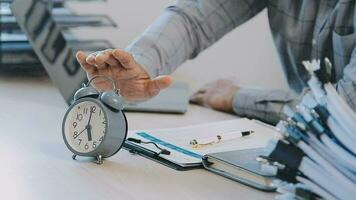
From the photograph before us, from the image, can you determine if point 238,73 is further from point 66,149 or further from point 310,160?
point 310,160

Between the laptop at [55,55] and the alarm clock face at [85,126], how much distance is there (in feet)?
1.34

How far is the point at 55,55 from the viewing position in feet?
4.62

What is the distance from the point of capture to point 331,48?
124cm

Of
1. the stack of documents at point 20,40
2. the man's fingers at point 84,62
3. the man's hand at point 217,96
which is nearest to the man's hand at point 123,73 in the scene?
the man's fingers at point 84,62

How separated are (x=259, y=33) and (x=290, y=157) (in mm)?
1437

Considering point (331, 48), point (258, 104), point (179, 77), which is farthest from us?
point (179, 77)

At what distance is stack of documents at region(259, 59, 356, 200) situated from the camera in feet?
2.13

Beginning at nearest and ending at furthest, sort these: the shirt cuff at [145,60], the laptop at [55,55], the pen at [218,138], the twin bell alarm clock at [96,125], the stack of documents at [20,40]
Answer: the twin bell alarm clock at [96,125], the pen at [218,138], the shirt cuff at [145,60], the laptop at [55,55], the stack of documents at [20,40]

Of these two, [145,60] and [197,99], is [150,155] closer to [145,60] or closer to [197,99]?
[145,60]

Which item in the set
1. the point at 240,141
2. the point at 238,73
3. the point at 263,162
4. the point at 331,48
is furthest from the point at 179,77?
the point at 263,162

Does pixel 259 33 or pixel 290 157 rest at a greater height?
pixel 290 157

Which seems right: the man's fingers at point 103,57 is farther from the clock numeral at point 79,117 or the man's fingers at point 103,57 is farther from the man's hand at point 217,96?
the man's hand at point 217,96

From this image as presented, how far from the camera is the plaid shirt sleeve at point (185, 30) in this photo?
1.25 m

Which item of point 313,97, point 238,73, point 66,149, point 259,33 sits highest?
point 313,97
